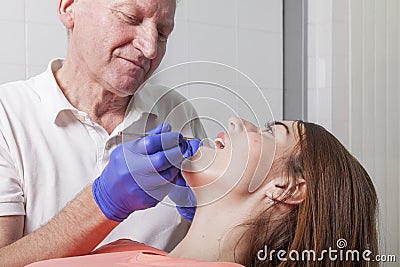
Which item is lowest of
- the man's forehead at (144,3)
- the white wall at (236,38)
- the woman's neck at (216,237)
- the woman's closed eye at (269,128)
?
the woman's neck at (216,237)

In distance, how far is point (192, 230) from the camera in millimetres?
1314

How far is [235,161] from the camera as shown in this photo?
128 centimetres

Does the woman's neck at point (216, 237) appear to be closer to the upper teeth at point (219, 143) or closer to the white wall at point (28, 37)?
the upper teeth at point (219, 143)

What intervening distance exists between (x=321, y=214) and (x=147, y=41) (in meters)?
0.56

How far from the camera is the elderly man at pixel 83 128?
136 centimetres

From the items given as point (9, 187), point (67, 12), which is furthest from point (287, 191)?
point (67, 12)

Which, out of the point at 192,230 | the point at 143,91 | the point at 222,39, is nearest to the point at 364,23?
the point at 222,39

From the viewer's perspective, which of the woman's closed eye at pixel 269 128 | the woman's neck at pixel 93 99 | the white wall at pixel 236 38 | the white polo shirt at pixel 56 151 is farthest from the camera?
the white wall at pixel 236 38

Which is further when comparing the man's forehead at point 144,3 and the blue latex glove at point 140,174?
the man's forehead at point 144,3

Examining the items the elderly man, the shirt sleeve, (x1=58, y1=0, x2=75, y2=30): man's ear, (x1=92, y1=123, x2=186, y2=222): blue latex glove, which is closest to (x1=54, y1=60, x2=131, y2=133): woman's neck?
the elderly man

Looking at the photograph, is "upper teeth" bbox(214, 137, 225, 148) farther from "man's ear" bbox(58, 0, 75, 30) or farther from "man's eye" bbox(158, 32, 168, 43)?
"man's ear" bbox(58, 0, 75, 30)

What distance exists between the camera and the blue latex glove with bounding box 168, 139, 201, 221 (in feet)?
4.14

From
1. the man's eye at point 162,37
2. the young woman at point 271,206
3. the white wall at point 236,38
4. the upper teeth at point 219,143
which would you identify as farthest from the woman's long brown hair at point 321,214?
the white wall at point 236,38

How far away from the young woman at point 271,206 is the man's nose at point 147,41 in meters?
0.33
